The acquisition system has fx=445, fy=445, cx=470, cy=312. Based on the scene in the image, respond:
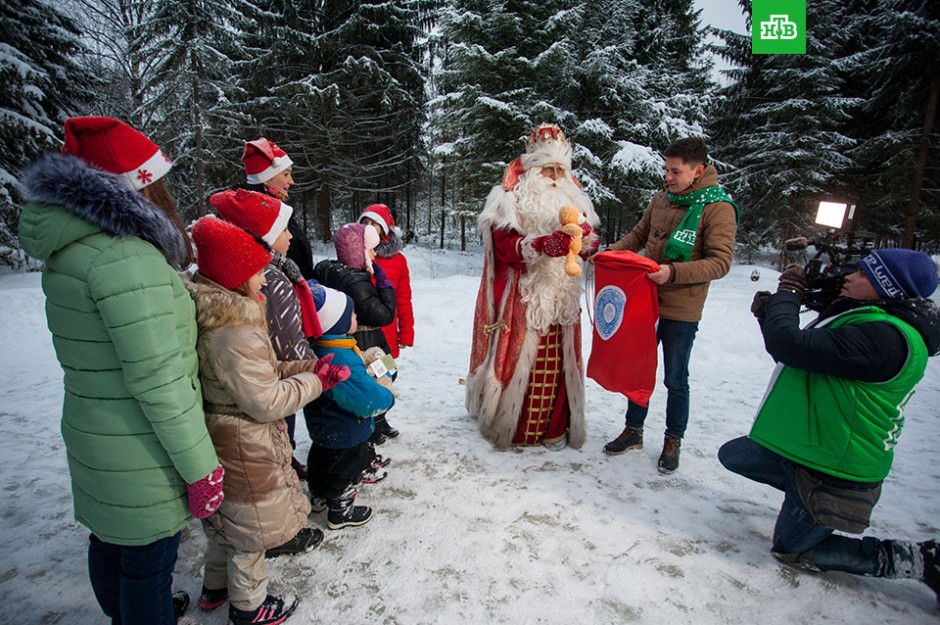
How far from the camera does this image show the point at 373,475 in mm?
3154

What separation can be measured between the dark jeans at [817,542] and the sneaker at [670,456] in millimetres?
754

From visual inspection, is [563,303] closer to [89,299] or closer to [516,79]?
[89,299]

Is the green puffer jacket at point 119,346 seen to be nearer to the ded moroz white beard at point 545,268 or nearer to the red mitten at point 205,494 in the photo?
the red mitten at point 205,494

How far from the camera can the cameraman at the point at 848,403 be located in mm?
1938

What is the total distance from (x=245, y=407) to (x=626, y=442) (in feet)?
9.34

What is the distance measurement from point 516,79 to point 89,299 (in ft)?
45.0

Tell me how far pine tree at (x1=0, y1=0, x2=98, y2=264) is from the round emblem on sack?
11.6 meters

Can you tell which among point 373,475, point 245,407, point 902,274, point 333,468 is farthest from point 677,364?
point 245,407

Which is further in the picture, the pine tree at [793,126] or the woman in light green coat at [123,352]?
the pine tree at [793,126]

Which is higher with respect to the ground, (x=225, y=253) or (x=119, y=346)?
(x=225, y=253)

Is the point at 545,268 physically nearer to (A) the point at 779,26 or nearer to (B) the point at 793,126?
(A) the point at 779,26

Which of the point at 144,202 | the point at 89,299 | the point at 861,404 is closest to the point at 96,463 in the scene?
the point at 89,299

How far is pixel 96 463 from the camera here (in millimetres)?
1558

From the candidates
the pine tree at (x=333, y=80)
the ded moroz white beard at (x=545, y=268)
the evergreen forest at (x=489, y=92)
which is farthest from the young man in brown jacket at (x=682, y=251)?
the pine tree at (x=333, y=80)
